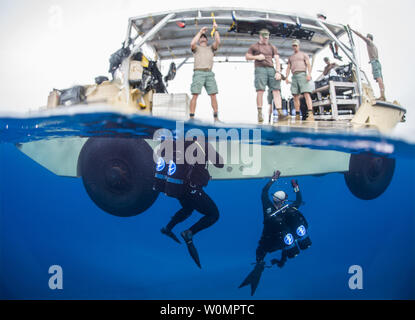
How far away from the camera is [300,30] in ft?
18.4

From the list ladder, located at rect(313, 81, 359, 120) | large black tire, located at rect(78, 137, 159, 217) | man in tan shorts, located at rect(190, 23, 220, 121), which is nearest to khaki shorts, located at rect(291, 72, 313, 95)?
ladder, located at rect(313, 81, 359, 120)

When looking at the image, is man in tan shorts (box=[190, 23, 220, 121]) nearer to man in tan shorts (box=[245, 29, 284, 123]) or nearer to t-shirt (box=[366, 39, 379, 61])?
man in tan shorts (box=[245, 29, 284, 123])

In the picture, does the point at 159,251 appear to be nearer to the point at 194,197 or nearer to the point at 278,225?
the point at 194,197

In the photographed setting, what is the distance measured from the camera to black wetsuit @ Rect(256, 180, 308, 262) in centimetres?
573

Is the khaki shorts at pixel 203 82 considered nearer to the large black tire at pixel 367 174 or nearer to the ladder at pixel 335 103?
the ladder at pixel 335 103

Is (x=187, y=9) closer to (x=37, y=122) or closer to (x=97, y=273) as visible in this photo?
(x=37, y=122)

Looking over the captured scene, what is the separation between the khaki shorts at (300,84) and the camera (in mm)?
5223

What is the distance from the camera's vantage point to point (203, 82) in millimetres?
4711

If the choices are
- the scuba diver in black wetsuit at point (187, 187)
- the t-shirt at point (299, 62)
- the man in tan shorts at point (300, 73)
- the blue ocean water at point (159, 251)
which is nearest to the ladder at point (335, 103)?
the man in tan shorts at point (300, 73)

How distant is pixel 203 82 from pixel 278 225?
4057 millimetres

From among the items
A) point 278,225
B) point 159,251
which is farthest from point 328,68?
point 159,251

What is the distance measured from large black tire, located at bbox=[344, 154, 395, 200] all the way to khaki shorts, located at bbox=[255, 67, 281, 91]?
185 inches
